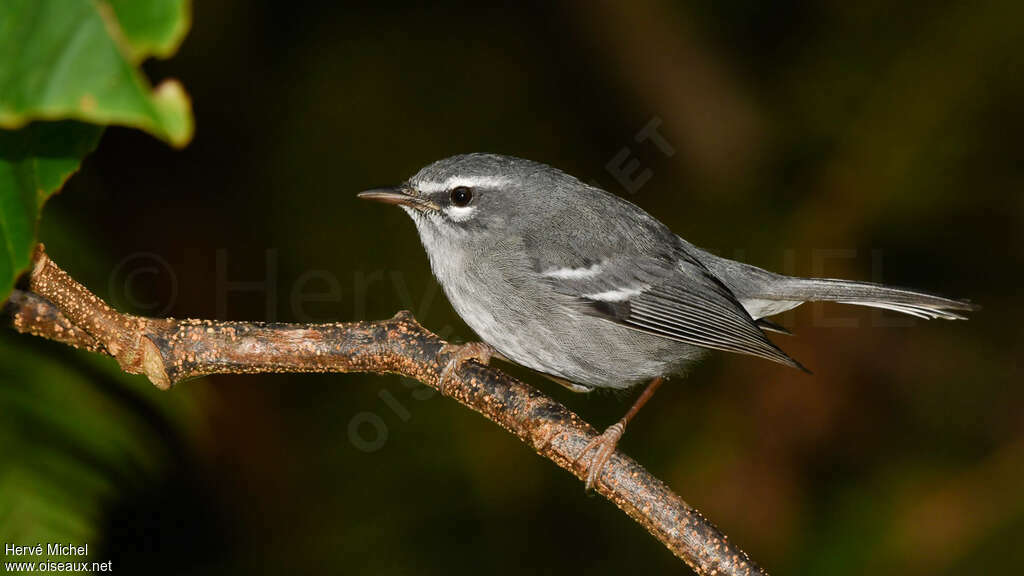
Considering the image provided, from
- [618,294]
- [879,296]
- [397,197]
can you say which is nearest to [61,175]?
[397,197]

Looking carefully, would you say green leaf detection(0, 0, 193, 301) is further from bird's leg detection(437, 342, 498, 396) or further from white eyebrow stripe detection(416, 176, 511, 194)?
white eyebrow stripe detection(416, 176, 511, 194)

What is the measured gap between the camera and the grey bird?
3.97m

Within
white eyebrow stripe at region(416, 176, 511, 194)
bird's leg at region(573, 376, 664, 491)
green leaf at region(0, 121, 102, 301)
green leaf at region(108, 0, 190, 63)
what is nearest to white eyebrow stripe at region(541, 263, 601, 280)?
white eyebrow stripe at region(416, 176, 511, 194)

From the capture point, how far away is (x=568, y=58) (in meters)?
6.98

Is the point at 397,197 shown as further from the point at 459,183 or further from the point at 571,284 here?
the point at 571,284

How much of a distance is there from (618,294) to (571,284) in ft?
0.91

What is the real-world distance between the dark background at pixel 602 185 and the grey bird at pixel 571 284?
1159 mm

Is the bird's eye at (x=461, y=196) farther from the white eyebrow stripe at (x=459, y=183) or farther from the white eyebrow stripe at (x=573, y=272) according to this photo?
the white eyebrow stripe at (x=573, y=272)

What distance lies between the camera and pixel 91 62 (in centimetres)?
144

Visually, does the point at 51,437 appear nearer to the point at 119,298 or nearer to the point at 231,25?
the point at 119,298

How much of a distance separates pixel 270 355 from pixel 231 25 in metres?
3.59

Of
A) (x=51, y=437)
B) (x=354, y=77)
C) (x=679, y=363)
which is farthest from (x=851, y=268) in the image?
(x=51, y=437)

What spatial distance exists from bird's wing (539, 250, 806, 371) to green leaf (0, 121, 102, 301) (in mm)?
2403

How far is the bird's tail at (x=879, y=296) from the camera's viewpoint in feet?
13.8
